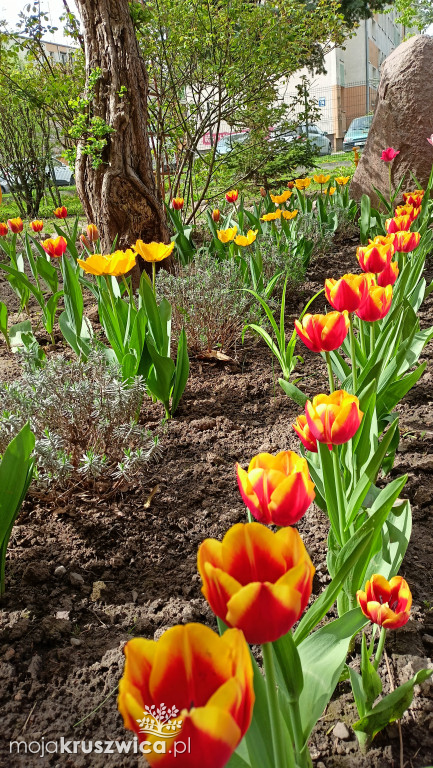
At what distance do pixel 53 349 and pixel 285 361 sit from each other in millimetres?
1456

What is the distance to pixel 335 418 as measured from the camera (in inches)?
36.3

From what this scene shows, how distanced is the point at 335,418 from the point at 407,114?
650 centimetres

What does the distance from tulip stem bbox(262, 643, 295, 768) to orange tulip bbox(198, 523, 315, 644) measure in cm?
5

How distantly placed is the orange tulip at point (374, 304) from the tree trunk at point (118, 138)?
8.68 ft

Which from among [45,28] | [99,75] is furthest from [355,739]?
[45,28]

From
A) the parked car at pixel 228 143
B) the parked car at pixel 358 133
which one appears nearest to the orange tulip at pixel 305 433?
the parked car at pixel 228 143

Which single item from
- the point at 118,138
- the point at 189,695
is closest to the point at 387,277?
the point at 189,695

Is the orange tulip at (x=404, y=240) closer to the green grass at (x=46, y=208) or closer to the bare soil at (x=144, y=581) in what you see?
the bare soil at (x=144, y=581)

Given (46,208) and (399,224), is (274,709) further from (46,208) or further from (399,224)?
(46,208)

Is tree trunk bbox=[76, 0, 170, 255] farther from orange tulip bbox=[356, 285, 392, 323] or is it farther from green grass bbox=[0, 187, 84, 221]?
green grass bbox=[0, 187, 84, 221]

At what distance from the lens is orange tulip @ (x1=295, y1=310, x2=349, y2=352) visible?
119 centimetres

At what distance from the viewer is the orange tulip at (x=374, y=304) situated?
4.64 ft

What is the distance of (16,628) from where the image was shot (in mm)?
1296

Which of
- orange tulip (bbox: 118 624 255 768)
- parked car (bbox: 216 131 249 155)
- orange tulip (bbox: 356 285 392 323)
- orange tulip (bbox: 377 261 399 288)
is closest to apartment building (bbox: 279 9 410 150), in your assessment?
parked car (bbox: 216 131 249 155)
